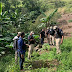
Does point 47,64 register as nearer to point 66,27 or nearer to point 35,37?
point 35,37

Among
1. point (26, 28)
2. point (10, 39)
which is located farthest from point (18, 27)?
point (10, 39)

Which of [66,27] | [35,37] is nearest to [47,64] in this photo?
[35,37]

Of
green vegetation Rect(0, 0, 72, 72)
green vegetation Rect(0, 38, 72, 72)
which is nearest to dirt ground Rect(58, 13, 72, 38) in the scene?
green vegetation Rect(0, 0, 72, 72)

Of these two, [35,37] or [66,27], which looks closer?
[35,37]

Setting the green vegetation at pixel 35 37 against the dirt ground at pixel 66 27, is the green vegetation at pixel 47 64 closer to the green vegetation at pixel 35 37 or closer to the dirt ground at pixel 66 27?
the green vegetation at pixel 35 37

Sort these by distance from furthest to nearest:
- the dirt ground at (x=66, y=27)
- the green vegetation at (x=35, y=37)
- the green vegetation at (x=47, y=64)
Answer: the dirt ground at (x=66, y=27)
the green vegetation at (x=35, y=37)
the green vegetation at (x=47, y=64)

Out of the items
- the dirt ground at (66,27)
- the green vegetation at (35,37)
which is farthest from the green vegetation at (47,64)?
the dirt ground at (66,27)

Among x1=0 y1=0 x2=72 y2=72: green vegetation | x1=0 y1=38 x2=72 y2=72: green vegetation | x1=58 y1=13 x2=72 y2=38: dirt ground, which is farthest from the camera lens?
x1=58 y1=13 x2=72 y2=38: dirt ground

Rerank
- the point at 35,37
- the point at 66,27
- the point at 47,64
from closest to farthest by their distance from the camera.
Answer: the point at 47,64 → the point at 35,37 → the point at 66,27

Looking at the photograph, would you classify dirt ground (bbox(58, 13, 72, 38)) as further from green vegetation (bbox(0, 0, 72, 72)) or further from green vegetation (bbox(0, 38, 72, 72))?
green vegetation (bbox(0, 38, 72, 72))

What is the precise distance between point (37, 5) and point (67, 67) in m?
20.7

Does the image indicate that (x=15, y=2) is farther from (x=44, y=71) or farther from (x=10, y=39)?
(x=44, y=71)

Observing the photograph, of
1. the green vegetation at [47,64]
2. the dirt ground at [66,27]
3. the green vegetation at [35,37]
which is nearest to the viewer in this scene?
the green vegetation at [47,64]

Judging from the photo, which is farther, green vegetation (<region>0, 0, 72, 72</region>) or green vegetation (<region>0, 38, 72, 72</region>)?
green vegetation (<region>0, 0, 72, 72</region>)
